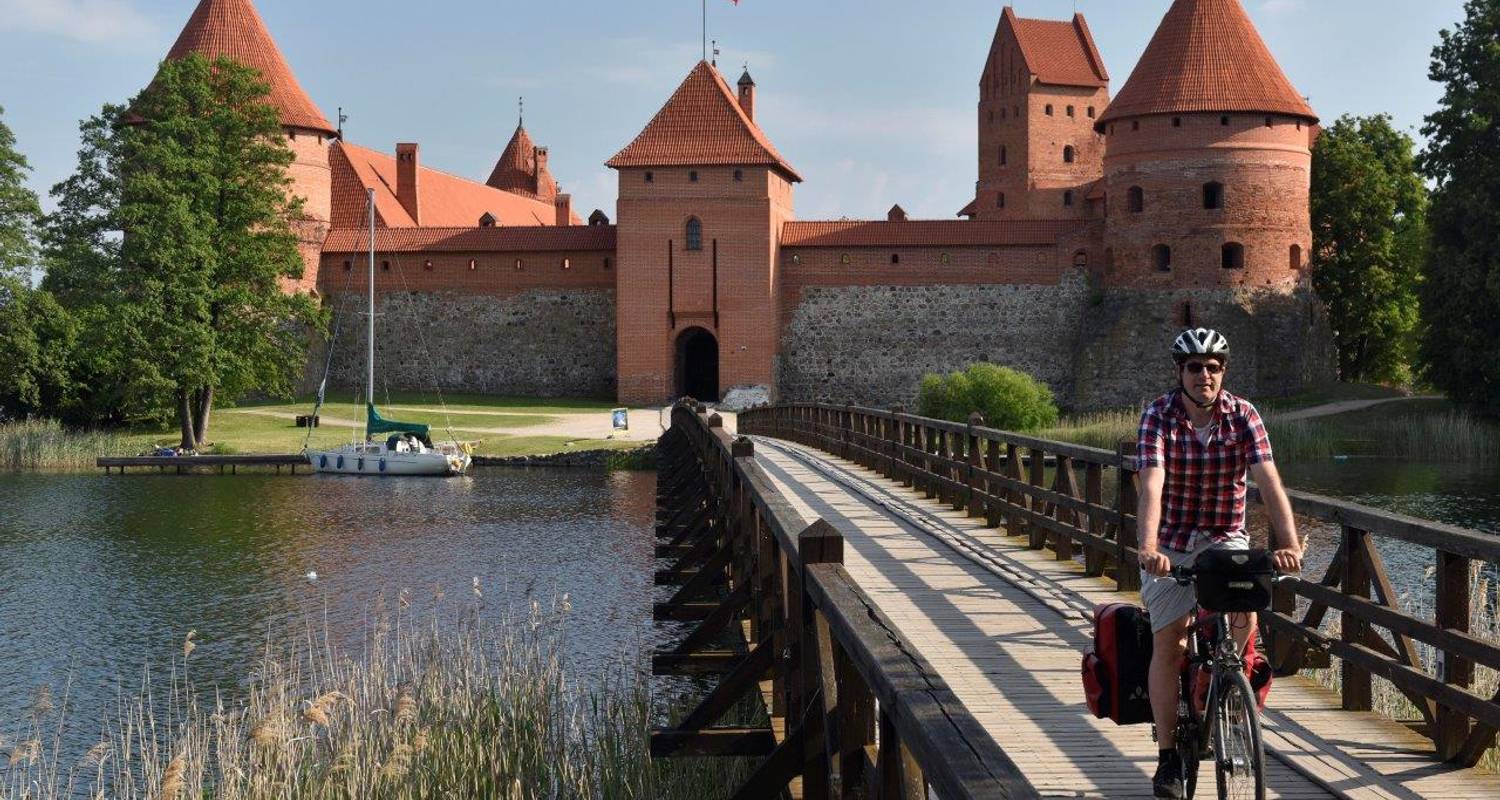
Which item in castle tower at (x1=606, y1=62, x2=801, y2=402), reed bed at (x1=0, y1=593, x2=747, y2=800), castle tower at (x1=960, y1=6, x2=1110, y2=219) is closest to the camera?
reed bed at (x1=0, y1=593, x2=747, y2=800)

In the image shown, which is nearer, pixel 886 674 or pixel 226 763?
pixel 886 674

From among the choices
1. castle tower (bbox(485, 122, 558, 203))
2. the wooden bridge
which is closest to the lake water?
the wooden bridge

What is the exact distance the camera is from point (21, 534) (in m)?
19.1

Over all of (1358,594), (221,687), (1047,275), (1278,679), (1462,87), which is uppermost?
(1462,87)

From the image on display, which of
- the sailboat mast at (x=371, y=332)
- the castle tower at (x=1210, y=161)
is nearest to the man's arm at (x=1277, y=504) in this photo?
the sailboat mast at (x=371, y=332)

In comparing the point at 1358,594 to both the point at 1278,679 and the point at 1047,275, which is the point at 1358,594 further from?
the point at 1047,275

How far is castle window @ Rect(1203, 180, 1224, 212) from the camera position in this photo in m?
35.4

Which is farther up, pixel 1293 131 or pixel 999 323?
pixel 1293 131

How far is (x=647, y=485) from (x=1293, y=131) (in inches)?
716

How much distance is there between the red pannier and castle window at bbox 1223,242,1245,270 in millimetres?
32914

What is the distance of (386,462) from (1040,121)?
2214cm

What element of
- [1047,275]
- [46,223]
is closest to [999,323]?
[1047,275]

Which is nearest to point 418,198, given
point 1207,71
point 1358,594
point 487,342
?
point 487,342

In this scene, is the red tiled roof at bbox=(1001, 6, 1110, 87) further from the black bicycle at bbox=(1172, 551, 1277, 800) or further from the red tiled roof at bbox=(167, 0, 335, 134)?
the black bicycle at bbox=(1172, 551, 1277, 800)
